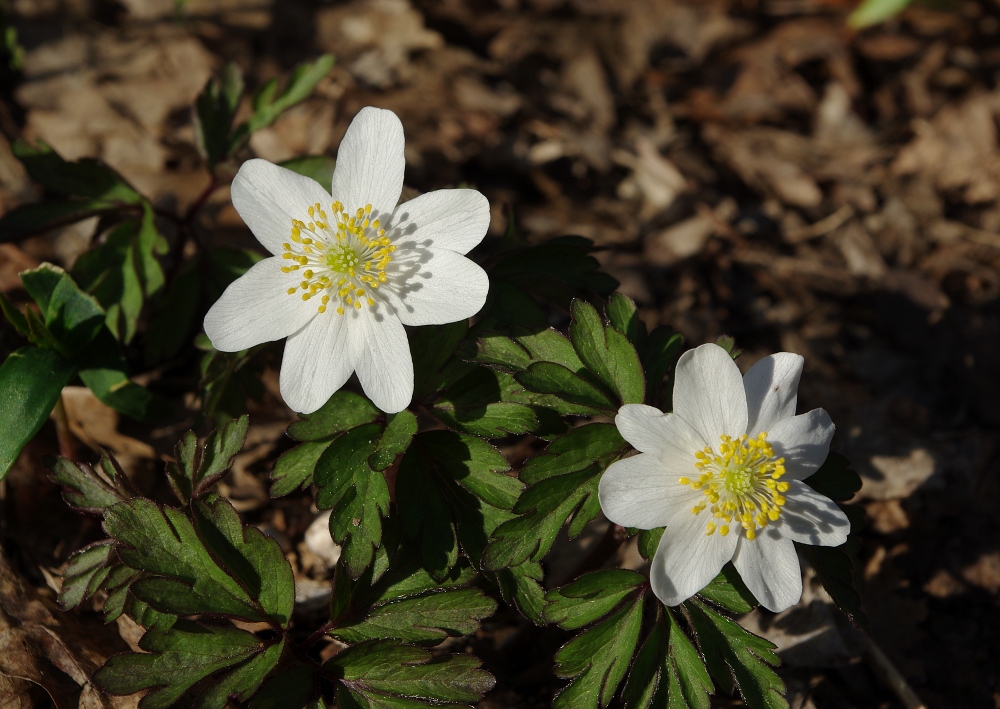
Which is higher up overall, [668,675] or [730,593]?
[730,593]

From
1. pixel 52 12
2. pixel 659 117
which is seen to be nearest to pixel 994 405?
pixel 659 117

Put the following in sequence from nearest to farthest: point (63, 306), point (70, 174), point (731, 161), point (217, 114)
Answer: point (63, 306), point (70, 174), point (217, 114), point (731, 161)

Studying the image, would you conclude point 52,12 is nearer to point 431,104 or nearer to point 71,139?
point 71,139

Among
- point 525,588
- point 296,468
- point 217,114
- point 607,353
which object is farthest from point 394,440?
point 217,114

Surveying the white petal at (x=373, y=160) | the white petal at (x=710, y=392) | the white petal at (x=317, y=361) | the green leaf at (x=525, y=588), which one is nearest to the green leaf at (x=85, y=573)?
the white petal at (x=317, y=361)

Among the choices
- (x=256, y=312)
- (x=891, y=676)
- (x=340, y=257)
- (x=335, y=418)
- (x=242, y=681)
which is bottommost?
(x=891, y=676)

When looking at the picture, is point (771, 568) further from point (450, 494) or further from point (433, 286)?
point (433, 286)

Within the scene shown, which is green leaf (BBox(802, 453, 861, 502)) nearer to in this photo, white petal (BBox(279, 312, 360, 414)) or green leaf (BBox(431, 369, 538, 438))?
green leaf (BBox(431, 369, 538, 438))
